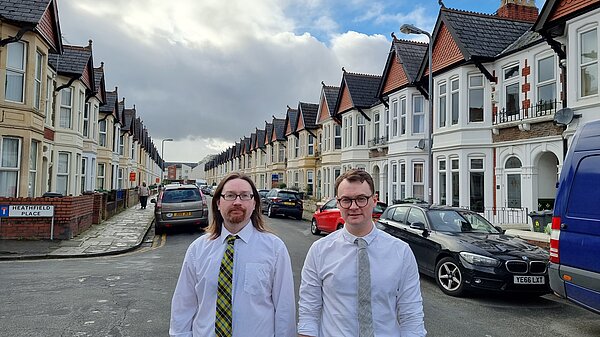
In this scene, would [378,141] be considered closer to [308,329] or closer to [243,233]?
[243,233]

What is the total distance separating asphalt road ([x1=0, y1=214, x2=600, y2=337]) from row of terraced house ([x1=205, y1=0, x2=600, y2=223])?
692cm

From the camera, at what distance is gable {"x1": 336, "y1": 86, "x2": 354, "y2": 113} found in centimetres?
2566

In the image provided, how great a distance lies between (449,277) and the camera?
6.96m

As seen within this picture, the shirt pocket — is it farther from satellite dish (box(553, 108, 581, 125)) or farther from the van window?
satellite dish (box(553, 108, 581, 125))

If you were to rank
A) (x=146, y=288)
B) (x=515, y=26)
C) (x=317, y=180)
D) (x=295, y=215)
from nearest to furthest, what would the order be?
(x=146, y=288) → (x=515, y=26) → (x=295, y=215) → (x=317, y=180)

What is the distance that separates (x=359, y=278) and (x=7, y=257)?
1031 centimetres

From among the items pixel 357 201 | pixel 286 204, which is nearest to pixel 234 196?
pixel 357 201

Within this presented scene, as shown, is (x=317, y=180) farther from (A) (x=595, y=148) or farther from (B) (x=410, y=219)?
(A) (x=595, y=148)

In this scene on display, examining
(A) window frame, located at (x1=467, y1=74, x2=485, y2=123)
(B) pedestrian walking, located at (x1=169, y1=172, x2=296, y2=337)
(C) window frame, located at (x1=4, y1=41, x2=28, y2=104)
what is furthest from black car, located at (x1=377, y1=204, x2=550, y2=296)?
(C) window frame, located at (x1=4, y1=41, x2=28, y2=104)

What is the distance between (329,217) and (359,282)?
38.6ft

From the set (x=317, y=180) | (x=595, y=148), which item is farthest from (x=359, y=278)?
(x=317, y=180)

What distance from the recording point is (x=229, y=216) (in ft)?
7.77

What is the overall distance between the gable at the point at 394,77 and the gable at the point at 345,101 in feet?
13.6

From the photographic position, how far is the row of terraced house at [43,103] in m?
12.8
